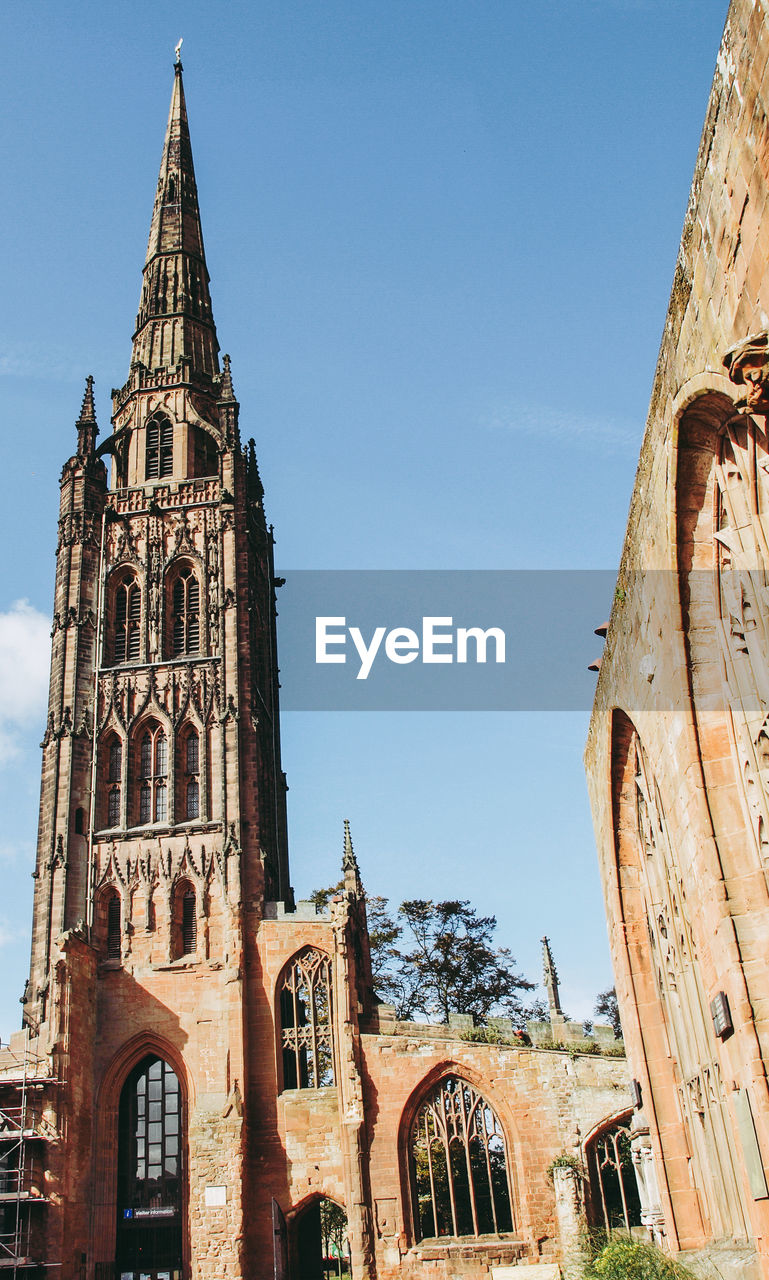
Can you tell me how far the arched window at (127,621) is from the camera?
1452 inches

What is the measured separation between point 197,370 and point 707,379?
3654 centimetres

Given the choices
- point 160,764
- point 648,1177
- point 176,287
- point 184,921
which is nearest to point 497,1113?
point 184,921

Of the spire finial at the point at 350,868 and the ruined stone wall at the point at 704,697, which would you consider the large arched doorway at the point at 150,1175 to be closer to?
the spire finial at the point at 350,868

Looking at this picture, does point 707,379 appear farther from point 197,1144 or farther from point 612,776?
point 197,1144

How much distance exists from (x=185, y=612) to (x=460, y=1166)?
61.6 ft

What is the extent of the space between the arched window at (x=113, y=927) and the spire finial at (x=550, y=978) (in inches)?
501

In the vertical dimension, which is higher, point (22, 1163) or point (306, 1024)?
point (306, 1024)

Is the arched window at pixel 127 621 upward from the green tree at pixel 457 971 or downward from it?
upward

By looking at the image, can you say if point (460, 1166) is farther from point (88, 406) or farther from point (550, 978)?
point (88, 406)

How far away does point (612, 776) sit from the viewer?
17234 millimetres

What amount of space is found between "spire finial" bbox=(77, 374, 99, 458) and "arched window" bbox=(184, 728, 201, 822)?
1145 cm

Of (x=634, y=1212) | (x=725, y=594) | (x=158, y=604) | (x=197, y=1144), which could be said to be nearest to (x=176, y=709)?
(x=158, y=604)

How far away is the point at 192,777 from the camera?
114 feet

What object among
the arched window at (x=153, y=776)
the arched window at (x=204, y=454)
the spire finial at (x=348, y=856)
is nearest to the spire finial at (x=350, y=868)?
the spire finial at (x=348, y=856)
